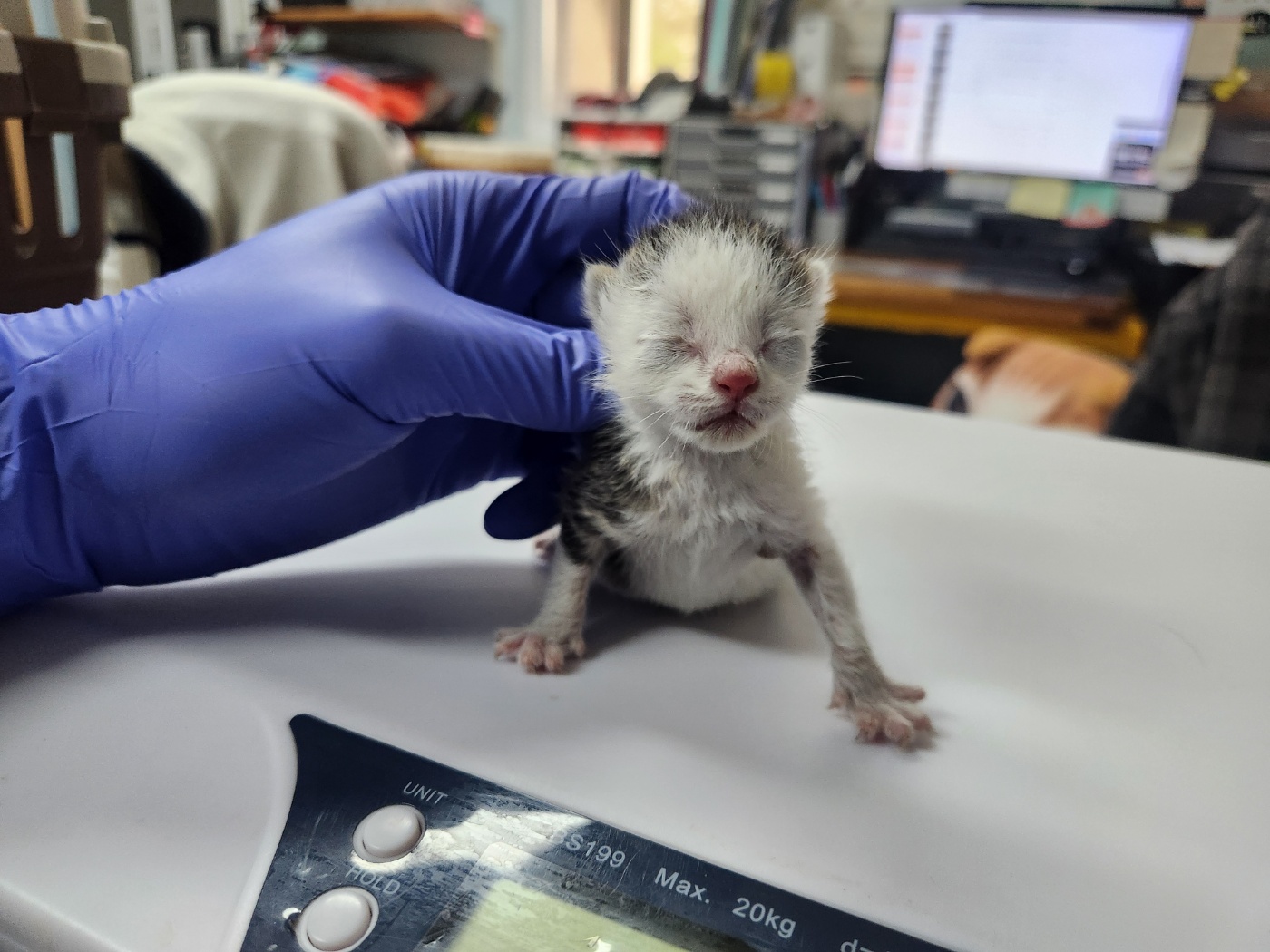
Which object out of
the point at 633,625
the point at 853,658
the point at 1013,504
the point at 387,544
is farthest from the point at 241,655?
the point at 1013,504

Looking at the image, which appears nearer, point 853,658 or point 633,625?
point 853,658

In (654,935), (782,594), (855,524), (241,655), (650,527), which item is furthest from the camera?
(855,524)

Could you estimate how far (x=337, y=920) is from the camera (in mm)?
479

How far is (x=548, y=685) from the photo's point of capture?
72 cm

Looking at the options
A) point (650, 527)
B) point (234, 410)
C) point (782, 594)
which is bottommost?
point (782, 594)

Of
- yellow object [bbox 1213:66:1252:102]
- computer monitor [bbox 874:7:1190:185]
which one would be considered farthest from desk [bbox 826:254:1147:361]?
yellow object [bbox 1213:66:1252:102]

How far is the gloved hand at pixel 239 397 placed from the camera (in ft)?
2.47

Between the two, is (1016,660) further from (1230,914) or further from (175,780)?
(175,780)

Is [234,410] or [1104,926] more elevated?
[234,410]

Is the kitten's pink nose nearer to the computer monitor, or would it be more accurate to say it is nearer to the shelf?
the shelf

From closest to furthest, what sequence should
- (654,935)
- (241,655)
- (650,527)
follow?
(654,935)
(241,655)
(650,527)

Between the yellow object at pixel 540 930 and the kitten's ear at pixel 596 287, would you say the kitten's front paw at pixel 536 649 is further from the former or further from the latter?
the kitten's ear at pixel 596 287

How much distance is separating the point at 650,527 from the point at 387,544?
34 cm

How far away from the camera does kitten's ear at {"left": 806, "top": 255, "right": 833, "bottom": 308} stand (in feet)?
2.89
